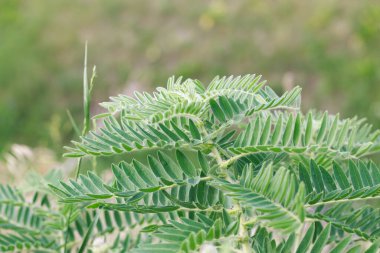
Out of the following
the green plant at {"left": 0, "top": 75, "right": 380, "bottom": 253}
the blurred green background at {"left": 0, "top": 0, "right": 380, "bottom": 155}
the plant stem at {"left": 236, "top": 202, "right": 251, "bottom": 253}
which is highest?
the blurred green background at {"left": 0, "top": 0, "right": 380, "bottom": 155}

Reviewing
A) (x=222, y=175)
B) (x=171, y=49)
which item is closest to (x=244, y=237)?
(x=222, y=175)

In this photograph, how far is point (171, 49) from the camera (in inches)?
206

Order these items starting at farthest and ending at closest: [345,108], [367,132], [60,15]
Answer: [60,15] < [345,108] < [367,132]

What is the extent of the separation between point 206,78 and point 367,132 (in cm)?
389

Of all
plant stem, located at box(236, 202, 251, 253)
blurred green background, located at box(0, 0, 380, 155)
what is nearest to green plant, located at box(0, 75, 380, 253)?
plant stem, located at box(236, 202, 251, 253)

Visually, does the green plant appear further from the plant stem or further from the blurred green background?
the blurred green background

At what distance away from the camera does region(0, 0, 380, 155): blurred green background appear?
4570mm

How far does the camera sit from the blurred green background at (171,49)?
180 inches

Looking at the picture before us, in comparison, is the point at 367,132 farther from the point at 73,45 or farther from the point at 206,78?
the point at 73,45

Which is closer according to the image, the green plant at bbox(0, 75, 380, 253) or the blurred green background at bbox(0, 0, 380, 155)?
the green plant at bbox(0, 75, 380, 253)

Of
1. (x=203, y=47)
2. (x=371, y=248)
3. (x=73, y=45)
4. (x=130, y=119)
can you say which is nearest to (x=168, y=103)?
(x=130, y=119)

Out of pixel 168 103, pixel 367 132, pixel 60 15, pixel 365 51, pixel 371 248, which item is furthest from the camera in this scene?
pixel 60 15

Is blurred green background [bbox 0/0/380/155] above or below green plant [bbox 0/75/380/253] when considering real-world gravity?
above

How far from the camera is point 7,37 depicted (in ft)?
17.9
